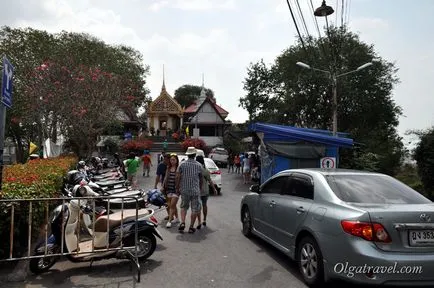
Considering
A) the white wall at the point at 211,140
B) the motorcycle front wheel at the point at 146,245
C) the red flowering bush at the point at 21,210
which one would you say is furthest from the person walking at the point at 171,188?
the white wall at the point at 211,140

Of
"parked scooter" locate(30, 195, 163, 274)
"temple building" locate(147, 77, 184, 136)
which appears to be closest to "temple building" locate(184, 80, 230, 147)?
"temple building" locate(147, 77, 184, 136)

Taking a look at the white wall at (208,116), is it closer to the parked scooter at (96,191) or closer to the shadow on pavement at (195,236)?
the parked scooter at (96,191)

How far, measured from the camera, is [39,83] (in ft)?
69.5

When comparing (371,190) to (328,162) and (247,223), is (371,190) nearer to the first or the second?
(247,223)

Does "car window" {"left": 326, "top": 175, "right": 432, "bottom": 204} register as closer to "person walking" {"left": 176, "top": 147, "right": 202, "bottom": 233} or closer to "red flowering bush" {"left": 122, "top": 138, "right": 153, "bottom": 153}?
"person walking" {"left": 176, "top": 147, "right": 202, "bottom": 233}

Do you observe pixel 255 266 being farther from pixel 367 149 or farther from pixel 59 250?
pixel 367 149

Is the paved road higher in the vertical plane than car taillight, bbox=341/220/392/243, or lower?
lower

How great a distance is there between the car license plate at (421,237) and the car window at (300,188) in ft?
4.70

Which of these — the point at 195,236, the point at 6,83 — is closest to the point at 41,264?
the point at 6,83

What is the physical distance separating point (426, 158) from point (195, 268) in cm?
1331

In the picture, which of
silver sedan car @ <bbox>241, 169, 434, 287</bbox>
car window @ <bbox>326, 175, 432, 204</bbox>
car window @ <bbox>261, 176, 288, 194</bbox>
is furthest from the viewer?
car window @ <bbox>261, 176, 288, 194</bbox>

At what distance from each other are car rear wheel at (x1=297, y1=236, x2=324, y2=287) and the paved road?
21 centimetres

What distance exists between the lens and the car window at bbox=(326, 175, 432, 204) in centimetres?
523

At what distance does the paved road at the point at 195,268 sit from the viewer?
215 inches
